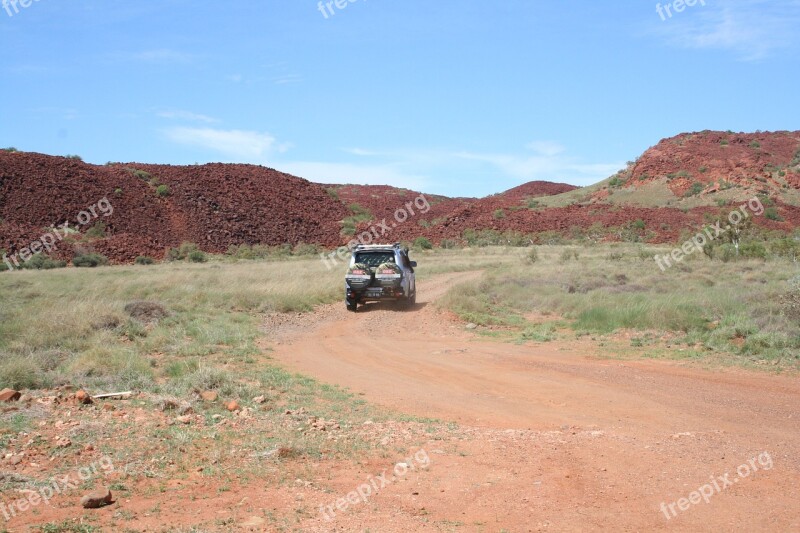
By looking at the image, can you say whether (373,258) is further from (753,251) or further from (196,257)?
(196,257)

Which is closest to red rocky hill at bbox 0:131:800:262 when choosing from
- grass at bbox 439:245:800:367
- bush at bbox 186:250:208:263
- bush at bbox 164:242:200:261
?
bush at bbox 164:242:200:261

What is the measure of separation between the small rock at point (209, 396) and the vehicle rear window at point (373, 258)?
1216 centimetres

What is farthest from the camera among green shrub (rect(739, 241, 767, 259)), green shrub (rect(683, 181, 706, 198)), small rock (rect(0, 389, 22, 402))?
green shrub (rect(683, 181, 706, 198))

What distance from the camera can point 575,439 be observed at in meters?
7.16

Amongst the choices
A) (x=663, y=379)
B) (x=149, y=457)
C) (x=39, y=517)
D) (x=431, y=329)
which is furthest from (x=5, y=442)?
(x=431, y=329)

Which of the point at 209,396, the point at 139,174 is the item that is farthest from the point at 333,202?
the point at 209,396

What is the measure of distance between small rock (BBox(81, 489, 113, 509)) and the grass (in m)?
10.3

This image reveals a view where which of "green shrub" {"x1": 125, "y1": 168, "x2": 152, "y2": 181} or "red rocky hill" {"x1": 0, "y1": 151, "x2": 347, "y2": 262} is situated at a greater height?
"green shrub" {"x1": 125, "y1": 168, "x2": 152, "y2": 181}

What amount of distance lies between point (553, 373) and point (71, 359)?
304 inches

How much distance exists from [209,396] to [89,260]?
34492mm

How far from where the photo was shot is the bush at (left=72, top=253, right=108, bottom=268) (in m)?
38.8

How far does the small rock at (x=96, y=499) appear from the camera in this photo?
16.8 feet

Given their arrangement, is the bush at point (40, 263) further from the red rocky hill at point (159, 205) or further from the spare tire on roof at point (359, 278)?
the spare tire on roof at point (359, 278)

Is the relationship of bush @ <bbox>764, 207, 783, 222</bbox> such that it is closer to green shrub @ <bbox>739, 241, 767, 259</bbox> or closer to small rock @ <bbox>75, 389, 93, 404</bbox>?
green shrub @ <bbox>739, 241, 767, 259</bbox>
